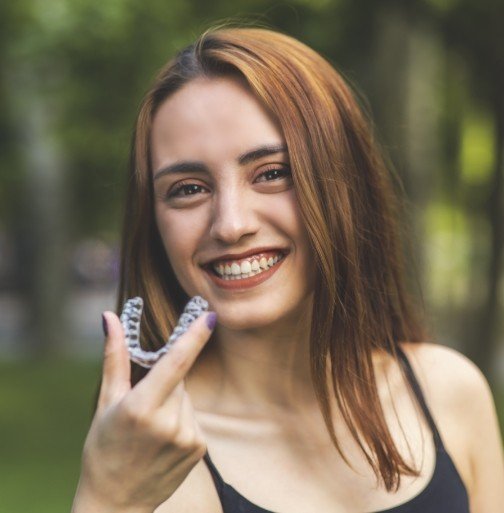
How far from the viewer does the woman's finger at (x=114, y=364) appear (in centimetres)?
164

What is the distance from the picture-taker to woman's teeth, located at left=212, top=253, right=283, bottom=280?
209 centimetres

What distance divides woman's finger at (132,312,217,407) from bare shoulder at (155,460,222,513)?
0.55 m

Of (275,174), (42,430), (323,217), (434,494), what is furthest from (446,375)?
(42,430)

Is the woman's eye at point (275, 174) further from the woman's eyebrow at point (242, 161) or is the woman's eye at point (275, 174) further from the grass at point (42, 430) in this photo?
the grass at point (42, 430)

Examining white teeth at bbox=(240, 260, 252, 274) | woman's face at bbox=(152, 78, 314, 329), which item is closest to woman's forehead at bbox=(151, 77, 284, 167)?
woman's face at bbox=(152, 78, 314, 329)

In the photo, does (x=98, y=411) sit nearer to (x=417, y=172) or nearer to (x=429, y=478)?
(x=429, y=478)

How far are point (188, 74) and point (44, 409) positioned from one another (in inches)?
383

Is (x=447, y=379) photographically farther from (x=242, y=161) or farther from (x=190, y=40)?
(x=190, y=40)

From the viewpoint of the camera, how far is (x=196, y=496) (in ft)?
6.88

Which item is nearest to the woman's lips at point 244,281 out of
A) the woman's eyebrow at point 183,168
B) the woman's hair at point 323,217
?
the woman's hair at point 323,217

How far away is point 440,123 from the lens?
13.0 m

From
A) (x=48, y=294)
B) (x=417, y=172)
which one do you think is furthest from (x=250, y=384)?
(x=48, y=294)

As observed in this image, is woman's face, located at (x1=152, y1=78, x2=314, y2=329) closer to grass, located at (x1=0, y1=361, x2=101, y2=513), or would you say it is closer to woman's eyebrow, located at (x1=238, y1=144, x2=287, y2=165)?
woman's eyebrow, located at (x1=238, y1=144, x2=287, y2=165)

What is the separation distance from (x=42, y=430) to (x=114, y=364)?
8862mm
